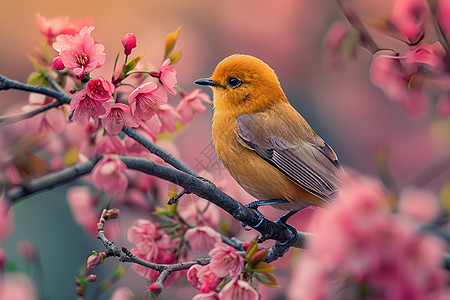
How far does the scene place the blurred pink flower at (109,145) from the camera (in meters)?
1.68

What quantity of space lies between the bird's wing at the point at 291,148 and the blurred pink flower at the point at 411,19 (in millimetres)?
727

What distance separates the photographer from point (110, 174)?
1.68 meters

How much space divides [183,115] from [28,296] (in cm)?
92

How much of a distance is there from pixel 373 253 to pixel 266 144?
4.35 ft

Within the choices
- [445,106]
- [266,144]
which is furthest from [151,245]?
[445,106]

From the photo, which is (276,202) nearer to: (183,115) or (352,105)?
(183,115)

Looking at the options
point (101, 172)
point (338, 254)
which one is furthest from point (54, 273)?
point (338, 254)

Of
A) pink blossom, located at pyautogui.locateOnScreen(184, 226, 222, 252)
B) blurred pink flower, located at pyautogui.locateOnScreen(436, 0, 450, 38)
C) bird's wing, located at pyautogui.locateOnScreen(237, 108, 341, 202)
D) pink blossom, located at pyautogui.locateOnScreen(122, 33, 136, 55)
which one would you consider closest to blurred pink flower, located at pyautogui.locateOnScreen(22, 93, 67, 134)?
pink blossom, located at pyautogui.locateOnScreen(122, 33, 136, 55)

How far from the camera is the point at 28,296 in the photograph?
99cm

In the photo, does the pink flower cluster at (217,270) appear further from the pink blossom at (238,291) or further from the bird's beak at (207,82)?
the bird's beak at (207,82)

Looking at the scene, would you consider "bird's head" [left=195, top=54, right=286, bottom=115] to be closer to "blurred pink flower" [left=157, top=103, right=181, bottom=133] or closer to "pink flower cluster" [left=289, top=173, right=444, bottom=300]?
"blurred pink flower" [left=157, top=103, right=181, bottom=133]

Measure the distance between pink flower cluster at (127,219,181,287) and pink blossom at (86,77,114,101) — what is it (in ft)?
1.59

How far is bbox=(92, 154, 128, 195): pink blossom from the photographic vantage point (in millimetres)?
1632

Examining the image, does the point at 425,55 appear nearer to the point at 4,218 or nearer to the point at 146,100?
the point at 146,100
